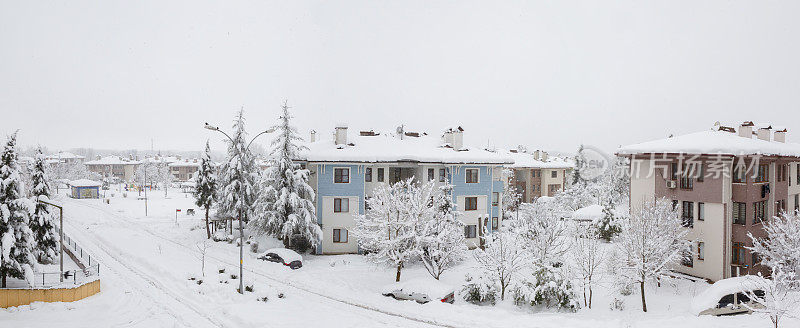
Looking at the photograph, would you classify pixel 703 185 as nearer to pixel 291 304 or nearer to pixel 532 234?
pixel 532 234

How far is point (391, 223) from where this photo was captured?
28.7 m

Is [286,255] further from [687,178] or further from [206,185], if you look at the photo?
[687,178]

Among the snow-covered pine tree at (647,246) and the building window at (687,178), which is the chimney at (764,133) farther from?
the snow-covered pine tree at (647,246)

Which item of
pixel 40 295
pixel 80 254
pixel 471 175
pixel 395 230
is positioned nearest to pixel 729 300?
pixel 395 230

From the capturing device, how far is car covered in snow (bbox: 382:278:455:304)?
79.9 ft

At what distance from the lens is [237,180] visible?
3975 centimetres

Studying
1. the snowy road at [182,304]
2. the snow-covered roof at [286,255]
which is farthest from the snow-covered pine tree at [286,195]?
the snowy road at [182,304]

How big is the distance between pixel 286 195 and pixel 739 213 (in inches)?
1248

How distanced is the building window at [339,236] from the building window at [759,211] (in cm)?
2966

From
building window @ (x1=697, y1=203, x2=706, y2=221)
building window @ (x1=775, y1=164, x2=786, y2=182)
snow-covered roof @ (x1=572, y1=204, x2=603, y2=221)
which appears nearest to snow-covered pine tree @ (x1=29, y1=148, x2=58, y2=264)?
building window @ (x1=697, y1=203, x2=706, y2=221)

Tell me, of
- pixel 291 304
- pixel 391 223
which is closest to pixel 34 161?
pixel 291 304

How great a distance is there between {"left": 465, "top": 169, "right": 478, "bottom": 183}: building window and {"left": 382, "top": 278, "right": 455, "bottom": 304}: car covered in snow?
55.7 ft

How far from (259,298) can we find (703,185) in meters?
28.8

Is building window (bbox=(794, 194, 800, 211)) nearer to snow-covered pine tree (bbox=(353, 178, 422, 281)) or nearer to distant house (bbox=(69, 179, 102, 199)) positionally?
snow-covered pine tree (bbox=(353, 178, 422, 281))
